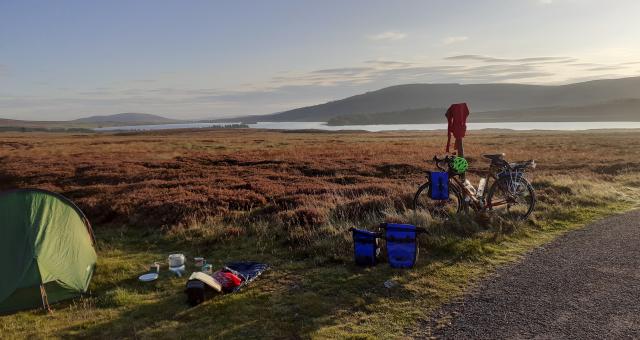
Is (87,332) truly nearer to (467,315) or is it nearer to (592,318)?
(467,315)

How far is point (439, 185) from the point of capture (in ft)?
34.1

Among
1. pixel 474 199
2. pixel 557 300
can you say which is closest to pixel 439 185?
pixel 474 199

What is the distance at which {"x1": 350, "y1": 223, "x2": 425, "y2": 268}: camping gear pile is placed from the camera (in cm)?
816

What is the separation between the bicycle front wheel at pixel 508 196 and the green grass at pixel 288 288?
1.56ft

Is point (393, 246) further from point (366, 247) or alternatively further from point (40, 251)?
point (40, 251)

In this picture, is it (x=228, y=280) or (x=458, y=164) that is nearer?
(x=228, y=280)

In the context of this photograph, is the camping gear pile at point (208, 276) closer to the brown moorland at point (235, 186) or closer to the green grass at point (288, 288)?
the green grass at point (288, 288)

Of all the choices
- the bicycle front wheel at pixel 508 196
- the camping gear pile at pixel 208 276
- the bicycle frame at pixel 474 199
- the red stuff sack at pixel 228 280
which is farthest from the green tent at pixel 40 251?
the bicycle front wheel at pixel 508 196

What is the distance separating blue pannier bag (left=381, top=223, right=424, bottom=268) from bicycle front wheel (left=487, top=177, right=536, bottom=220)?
402 centimetres

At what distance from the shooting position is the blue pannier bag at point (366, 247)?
8.34 meters

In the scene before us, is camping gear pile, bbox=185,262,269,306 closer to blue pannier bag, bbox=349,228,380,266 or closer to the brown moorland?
blue pannier bag, bbox=349,228,380,266

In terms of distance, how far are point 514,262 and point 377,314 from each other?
377cm

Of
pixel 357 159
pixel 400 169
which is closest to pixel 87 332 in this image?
pixel 400 169

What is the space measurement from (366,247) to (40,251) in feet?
20.5
